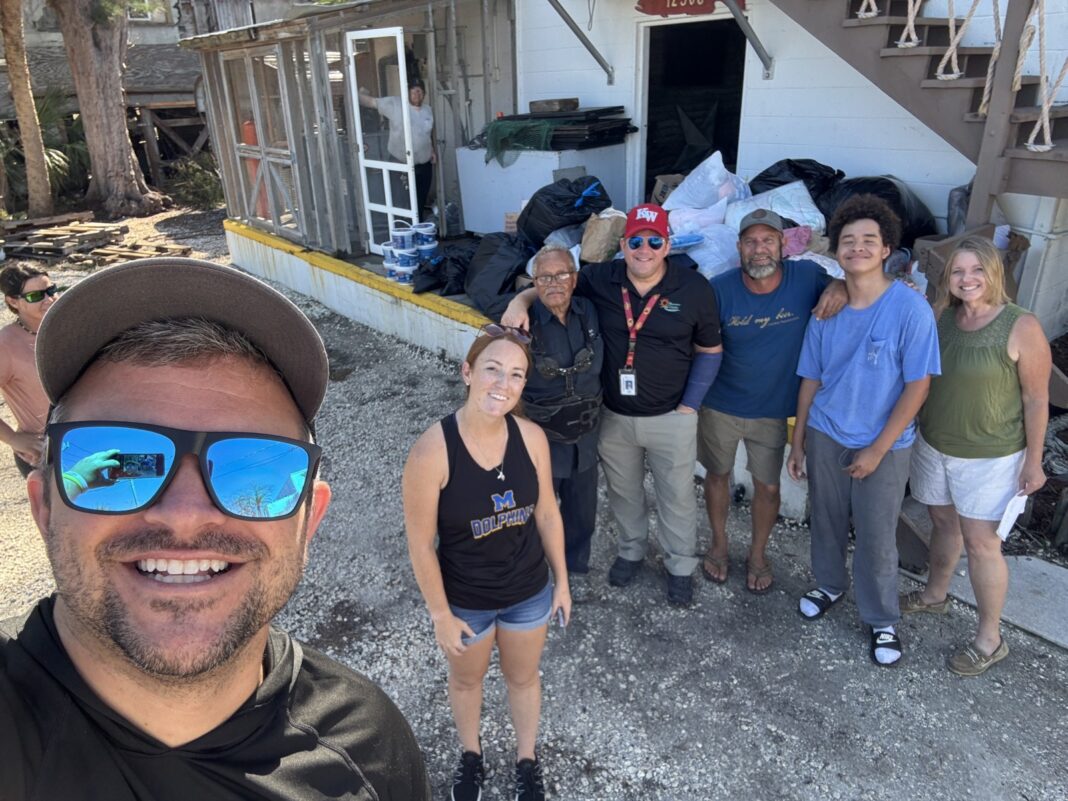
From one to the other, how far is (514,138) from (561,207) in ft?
6.14

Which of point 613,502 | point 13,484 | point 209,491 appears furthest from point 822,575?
point 13,484

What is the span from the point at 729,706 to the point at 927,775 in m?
0.73

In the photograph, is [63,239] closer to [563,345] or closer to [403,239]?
[403,239]

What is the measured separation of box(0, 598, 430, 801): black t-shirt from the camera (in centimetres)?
97

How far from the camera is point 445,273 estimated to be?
21.8 feet

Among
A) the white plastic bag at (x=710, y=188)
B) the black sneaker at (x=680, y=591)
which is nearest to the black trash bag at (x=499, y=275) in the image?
the white plastic bag at (x=710, y=188)

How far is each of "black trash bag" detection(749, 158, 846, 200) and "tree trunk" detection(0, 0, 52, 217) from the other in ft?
44.4

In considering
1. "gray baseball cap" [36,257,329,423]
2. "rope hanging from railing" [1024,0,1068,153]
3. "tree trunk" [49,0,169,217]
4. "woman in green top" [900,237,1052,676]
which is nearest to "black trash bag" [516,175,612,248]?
"rope hanging from railing" [1024,0,1068,153]

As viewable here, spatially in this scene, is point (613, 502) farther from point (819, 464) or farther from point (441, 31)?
point (441, 31)

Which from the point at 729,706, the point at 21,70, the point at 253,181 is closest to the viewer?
the point at 729,706

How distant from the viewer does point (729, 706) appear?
2.95 m

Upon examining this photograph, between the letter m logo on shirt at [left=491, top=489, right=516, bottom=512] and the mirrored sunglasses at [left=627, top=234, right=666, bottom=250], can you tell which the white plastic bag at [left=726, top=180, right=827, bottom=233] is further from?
the letter m logo on shirt at [left=491, top=489, right=516, bottom=512]

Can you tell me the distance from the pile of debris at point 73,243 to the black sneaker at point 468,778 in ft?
33.2

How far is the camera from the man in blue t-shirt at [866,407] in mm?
2766
